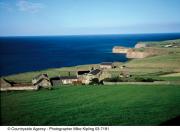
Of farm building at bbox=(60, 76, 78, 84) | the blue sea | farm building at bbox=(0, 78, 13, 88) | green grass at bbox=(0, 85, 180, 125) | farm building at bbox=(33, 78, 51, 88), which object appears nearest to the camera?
green grass at bbox=(0, 85, 180, 125)

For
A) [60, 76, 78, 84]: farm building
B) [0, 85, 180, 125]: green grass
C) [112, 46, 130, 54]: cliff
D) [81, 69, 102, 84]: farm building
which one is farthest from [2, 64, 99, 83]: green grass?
[112, 46, 130, 54]: cliff

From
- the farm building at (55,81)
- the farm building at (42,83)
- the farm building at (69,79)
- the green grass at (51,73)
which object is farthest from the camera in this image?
the farm building at (69,79)

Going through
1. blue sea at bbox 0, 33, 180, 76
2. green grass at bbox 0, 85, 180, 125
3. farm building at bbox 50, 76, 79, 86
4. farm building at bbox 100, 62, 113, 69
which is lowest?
green grass at bbox 0, 85, 180, 125

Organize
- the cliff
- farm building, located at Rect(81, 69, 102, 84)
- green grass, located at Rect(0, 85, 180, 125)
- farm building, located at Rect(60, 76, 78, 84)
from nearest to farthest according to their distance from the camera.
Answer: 1. green grass, located at Rect(0, 85, 180, 125)
2. farm building, located at Rect(81, 69, 102, 84)
3. farm building, located at Rect(60, 76, 78, 84)
4. the cliff

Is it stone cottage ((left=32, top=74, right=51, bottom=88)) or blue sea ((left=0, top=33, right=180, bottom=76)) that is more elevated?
blue sea ((left=0, top=33, right=180, bottom=76))

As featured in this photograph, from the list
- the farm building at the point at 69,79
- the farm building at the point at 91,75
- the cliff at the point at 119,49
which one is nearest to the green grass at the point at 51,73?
the farm building at the point at 69,79

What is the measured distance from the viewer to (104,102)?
A: 23.3 feet

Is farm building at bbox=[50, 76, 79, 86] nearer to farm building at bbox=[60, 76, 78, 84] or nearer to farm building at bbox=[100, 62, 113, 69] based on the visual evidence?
farm building at bbox=[60, 76, 78, 84]

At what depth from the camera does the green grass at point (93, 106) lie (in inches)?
235

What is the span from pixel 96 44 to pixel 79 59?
3.86 ft

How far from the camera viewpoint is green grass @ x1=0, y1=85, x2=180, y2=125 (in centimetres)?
597

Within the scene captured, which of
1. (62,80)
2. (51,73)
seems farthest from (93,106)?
(51,73)

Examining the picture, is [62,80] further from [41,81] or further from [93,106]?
[93,106]

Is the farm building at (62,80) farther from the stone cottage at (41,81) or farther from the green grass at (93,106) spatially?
the green grass at (93,106)
